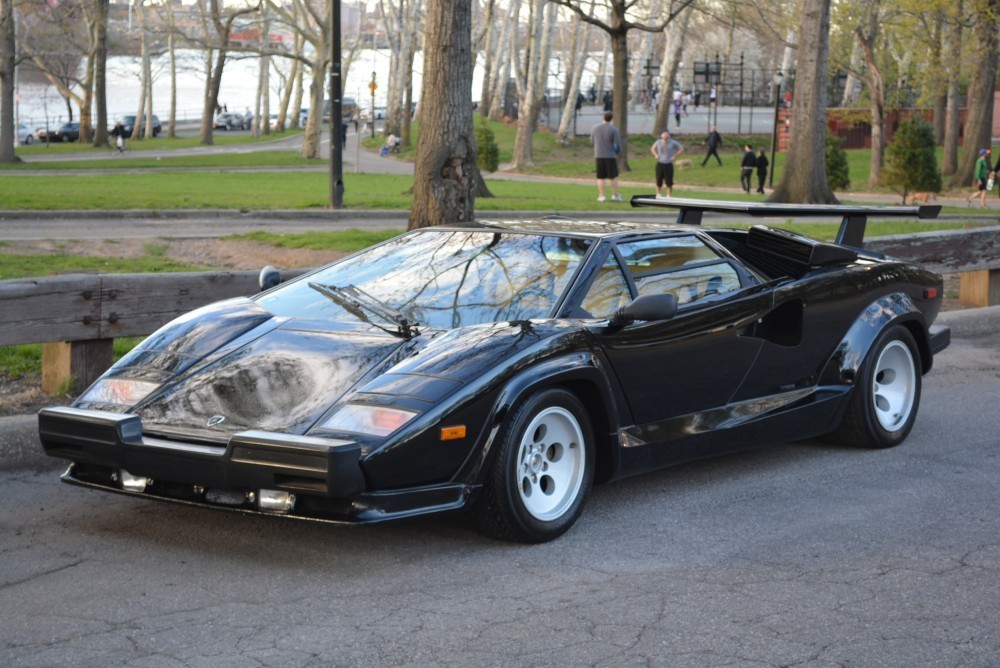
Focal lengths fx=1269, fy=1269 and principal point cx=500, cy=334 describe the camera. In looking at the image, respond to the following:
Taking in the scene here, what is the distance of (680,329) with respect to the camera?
5.97 meters

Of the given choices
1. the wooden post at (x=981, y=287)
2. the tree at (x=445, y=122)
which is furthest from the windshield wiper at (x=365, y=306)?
the wooden post at (x=981, y=287)

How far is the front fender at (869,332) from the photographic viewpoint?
6.87 metres

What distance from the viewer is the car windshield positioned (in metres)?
5.68

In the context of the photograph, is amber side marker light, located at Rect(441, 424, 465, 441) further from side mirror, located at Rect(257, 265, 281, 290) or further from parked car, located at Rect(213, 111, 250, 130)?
parked car, located at Rect(213, 111, 250, 130)

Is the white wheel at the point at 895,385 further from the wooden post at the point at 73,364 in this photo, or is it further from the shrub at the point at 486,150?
the shrub at the point at 486,150

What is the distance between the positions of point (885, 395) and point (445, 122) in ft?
19.5

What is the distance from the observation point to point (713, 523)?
5652 mm

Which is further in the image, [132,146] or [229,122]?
[229,122]

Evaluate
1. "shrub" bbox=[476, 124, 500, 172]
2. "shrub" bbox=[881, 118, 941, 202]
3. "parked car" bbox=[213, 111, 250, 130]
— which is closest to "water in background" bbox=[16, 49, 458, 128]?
"parked car" bbox=[213, 111, 250, 130]

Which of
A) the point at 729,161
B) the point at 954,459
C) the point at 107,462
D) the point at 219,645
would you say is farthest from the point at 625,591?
the point at 729,161

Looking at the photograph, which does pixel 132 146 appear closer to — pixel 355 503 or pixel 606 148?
pixel 606 148

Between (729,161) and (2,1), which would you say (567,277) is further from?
(729,161)

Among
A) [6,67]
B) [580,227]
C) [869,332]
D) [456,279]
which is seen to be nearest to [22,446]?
[456,279]

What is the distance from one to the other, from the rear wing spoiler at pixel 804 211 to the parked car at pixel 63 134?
6810 centimetres
